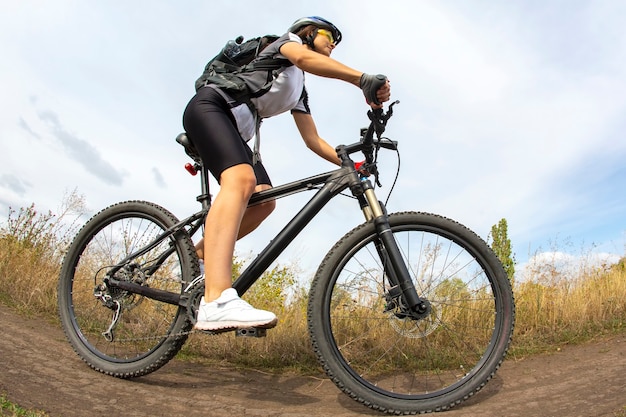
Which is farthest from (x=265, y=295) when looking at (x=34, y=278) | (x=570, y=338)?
(x=570, y=338)

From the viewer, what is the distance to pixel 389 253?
258 centimetres

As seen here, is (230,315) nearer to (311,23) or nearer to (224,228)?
(224,228)

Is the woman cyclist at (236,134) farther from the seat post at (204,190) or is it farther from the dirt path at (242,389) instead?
the dirt path at (242,389)

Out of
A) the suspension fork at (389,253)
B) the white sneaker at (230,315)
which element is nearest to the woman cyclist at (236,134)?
the white sneaker at (230,315)

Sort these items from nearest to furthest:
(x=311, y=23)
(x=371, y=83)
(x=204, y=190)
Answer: (x=371, y=83)
(x=311, y=23)
(x=204, y=190)

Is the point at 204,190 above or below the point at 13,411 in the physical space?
above

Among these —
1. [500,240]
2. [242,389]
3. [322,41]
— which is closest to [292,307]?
[242,389]

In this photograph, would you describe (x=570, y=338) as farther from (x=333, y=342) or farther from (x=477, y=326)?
(x=333, y=342)

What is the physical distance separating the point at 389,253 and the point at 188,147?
55.7 inches

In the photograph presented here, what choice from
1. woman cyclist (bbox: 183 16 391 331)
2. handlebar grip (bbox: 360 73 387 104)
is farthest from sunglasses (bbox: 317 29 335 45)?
handlebar grip (bbox: 360 73 387 104)

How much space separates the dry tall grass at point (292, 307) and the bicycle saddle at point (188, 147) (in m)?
1.54

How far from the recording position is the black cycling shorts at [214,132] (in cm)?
279

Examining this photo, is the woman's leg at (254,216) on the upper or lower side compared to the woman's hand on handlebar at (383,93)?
lower

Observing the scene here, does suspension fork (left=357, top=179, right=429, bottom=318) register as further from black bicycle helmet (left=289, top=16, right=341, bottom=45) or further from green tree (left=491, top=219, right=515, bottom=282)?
green tree (left=491, top=219, right=515, bottom=282)
